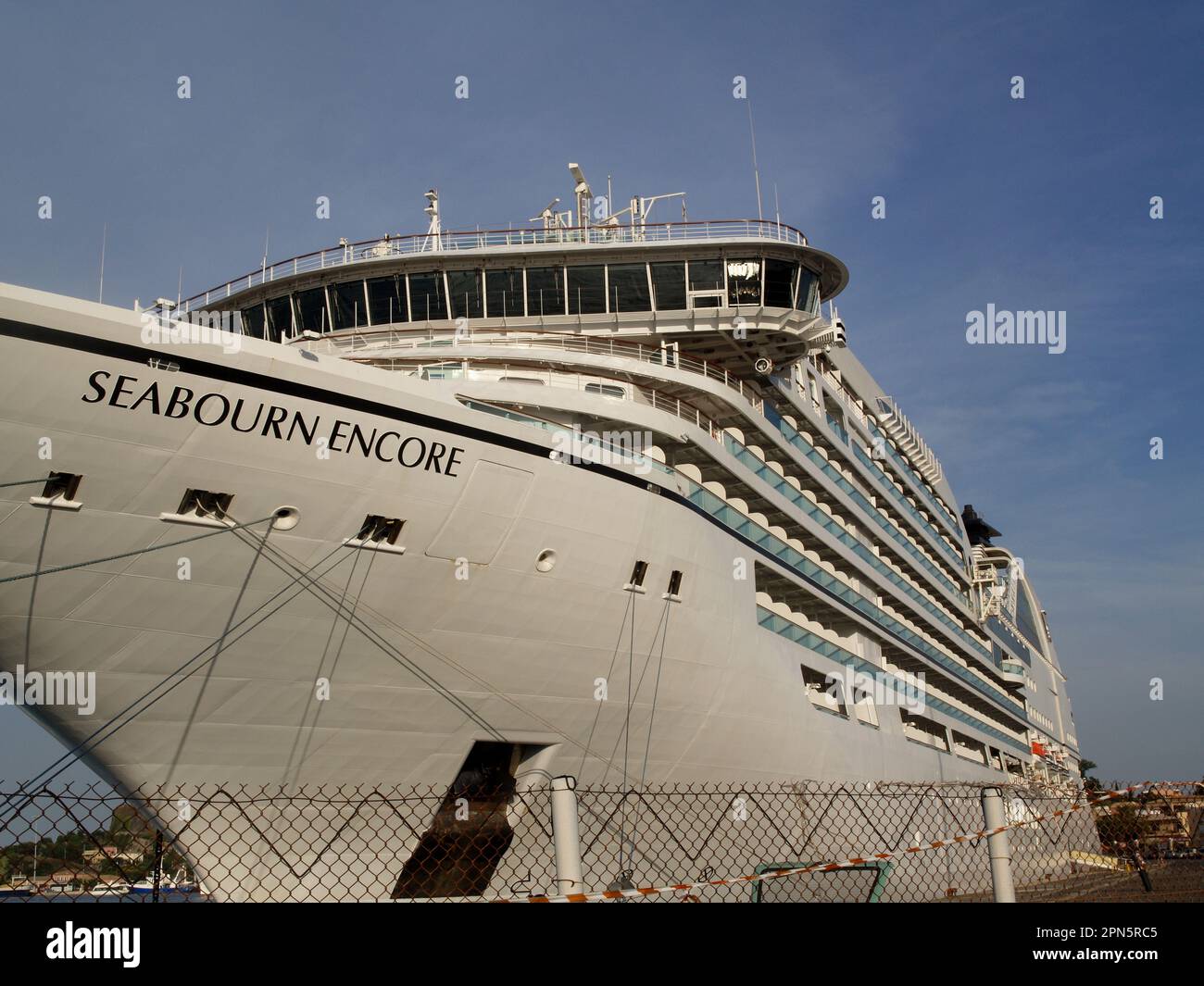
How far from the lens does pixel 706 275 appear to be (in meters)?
20.3

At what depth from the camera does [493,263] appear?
19938 millimetres

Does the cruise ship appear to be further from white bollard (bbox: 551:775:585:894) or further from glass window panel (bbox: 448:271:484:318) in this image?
white bollard (bbox: 551:775:585:894)

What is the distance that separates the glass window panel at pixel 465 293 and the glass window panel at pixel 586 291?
1.70 meters

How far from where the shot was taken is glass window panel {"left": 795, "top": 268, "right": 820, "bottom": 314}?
21234 mm

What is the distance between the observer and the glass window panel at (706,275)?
800 inches

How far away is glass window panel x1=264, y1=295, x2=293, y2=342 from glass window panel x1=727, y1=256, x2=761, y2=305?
8.52 meters

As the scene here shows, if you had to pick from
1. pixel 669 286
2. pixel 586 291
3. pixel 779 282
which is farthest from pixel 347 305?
pixel 779 282

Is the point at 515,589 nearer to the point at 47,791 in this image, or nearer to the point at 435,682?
the point at 435,682

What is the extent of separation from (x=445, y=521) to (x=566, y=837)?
26.2 feet

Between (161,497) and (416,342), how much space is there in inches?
320

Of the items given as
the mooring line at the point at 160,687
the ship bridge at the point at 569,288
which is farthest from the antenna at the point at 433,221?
the mooring line at the point at 160,687

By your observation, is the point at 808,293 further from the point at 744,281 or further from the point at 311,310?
the point at 311,310

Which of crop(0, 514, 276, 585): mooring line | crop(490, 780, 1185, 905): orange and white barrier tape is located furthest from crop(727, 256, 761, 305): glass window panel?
crop(490, 780, 1185, 905): orange and white barrier tape
